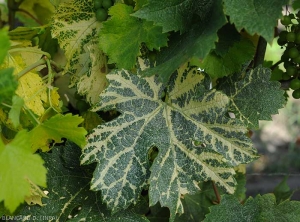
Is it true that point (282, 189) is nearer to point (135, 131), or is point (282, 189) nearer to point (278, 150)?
point (135, 131)

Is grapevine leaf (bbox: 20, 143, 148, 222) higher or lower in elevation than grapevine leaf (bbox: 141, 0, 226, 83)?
lower

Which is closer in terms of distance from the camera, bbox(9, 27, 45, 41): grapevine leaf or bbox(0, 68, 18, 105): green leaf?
bbox(0, 68, 18, 105): green leaf

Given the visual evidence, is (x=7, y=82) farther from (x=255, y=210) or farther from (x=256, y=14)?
(x=255, y=210)

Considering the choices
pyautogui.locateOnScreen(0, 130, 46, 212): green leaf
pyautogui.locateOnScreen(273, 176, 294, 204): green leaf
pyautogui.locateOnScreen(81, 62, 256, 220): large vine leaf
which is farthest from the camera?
pyautogui.locateOnScreen(273, 176, 294, 204): green leaf

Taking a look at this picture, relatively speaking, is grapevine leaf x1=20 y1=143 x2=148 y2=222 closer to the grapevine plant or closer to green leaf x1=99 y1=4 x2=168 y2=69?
the grapevine plant

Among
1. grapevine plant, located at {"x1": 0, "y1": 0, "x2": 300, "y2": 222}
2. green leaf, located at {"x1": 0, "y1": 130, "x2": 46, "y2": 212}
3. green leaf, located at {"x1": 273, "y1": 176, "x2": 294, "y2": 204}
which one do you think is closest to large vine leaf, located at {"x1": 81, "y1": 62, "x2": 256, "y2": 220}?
grapevine plant, located at {"x1": 0, "y1": 0, "x2": 300, "y2": 222}

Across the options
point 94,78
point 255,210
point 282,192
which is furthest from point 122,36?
point 282,192

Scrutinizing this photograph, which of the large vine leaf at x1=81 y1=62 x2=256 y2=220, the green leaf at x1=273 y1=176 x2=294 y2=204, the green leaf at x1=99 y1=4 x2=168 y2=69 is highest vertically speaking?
the green leaf at x1=99 y1=4 x2=168 y2=69

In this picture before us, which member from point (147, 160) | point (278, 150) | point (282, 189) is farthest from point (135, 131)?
point (278, 150)
